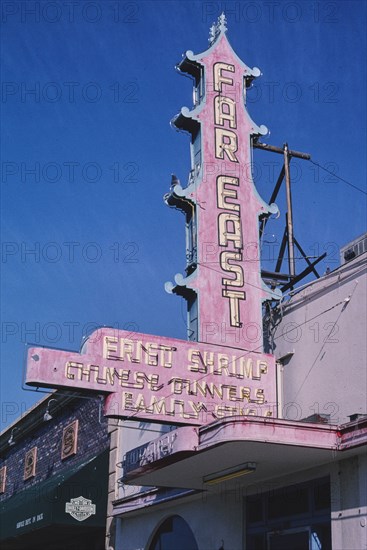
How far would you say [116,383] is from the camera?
14.9 meters

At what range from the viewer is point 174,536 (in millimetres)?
20125

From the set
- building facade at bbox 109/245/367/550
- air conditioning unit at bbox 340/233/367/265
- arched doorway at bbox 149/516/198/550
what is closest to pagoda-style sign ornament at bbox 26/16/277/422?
building facade at bbox 109/245/367/550

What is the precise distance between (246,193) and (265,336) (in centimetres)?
310

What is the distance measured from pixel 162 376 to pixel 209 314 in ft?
5.76

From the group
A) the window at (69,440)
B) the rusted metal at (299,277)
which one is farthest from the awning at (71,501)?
the rusted metal at (299,277)

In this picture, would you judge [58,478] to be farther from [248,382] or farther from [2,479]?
[2,479]

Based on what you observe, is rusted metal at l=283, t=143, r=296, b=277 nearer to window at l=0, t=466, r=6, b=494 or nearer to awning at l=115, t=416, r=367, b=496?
awning at l=115, t=416, r=367, b=496

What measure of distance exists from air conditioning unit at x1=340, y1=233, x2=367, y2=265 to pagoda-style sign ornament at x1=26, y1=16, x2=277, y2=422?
170 centimetres

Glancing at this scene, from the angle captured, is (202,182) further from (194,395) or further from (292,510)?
(292,510)

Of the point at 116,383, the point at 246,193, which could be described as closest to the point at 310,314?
the point at 246,193

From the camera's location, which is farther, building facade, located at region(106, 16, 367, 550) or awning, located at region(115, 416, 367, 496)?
building facade, located at region(106, 16, 367, 550)

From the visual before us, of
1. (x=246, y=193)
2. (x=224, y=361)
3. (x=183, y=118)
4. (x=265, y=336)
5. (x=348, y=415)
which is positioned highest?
(x=183, y=118)

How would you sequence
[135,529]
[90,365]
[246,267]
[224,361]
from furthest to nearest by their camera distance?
1. [135,529]
2. [246,267]
3. [224,361]
4. [90,365]

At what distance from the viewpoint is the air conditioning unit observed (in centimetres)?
1667
